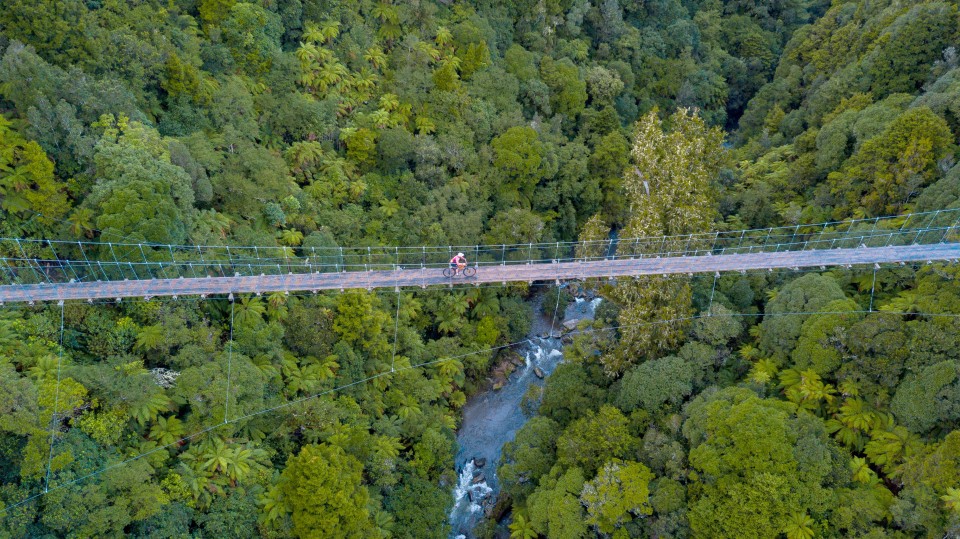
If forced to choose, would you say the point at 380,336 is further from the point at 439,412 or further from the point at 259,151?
the point at 259,151

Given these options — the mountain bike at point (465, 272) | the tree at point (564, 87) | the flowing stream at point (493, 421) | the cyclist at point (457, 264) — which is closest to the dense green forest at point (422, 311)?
the flowing stream at point (493, 421)

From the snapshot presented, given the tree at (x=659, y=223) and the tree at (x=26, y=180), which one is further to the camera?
the tree at (x=659, y=223)

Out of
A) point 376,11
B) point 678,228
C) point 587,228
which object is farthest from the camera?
point 376,11

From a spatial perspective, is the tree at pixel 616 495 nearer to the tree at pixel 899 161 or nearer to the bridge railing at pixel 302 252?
the bridge railing at pixel 302 252

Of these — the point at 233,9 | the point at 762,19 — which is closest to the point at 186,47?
the point at 233,9

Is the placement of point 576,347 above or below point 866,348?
below

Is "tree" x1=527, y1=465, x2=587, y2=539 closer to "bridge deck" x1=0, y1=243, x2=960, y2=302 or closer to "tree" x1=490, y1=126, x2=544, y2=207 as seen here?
"bridge deck" x1=0, y1=243, x2=960, y2=302
